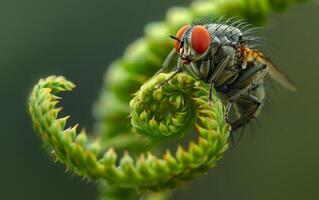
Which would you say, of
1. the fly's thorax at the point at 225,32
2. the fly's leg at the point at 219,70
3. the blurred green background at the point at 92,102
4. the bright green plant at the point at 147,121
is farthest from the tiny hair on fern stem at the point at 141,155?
the blurred green background at the point at 92,102

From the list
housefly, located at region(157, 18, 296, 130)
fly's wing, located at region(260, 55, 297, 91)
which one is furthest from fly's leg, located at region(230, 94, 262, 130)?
fly's wing, located at region(260, 55, 297, 91)

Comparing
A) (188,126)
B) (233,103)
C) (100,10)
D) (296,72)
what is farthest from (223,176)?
(188,126)

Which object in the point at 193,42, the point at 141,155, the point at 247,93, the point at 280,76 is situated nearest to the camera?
the point at 141,155

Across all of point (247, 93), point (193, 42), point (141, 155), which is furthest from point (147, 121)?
point (247, 93)

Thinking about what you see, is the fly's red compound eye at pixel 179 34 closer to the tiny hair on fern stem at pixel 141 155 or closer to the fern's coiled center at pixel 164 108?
the fern's coiled center at pixel 164 108

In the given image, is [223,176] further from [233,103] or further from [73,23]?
[233,103]

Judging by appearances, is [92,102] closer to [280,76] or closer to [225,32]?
[280,76]
